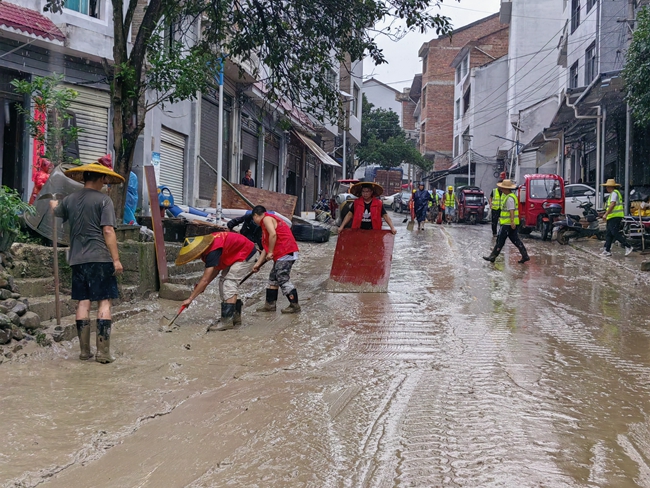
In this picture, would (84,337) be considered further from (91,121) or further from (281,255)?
(91,121)

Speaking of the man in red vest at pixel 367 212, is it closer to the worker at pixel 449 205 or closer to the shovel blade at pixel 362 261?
the shovel blade at pixel 362 261

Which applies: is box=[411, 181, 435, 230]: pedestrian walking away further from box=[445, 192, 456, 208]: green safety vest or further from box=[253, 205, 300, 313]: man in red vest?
box=[253, 205, 300, 313]: man in red vest

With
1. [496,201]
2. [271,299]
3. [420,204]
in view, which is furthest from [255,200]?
[271,299]

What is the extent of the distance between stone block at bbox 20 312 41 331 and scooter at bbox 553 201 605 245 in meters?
15.2

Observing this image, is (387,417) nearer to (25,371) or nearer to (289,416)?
(289,416)

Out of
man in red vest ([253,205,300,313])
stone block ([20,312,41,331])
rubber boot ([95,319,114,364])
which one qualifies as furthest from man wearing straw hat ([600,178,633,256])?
stone block ([20,312,41,331])

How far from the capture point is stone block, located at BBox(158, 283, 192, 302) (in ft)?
30.4

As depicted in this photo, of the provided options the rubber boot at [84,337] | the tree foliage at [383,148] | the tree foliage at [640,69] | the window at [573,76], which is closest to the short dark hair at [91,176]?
the rubber boot at [84,337]

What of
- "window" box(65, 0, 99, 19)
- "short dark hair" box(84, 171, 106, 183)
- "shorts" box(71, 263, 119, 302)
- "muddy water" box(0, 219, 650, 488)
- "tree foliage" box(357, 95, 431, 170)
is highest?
"tree foliage" box(357, 95, 431, 170)

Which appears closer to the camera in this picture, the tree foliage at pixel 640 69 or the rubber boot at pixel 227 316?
the rubber boot at pixel 227 316

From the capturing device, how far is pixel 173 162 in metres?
17.0

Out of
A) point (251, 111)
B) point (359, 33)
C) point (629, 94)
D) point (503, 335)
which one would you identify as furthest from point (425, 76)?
point (503, 335)

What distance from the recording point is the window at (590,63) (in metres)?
26.7

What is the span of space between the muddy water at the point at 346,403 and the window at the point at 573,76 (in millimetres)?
24229
